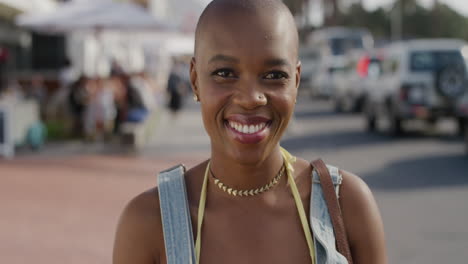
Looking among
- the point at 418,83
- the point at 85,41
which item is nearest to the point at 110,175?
the point at 418,83

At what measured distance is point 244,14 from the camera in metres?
1.88

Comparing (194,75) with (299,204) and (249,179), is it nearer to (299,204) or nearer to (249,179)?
(249,179)

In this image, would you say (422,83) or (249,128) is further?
(422,83)

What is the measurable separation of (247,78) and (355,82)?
21.2 metres

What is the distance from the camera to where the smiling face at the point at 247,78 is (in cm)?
187

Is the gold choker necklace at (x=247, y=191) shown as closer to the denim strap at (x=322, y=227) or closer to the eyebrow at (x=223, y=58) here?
the denim strap at (x=322, y=227)

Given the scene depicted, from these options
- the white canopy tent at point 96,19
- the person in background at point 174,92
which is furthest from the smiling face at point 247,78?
the person in background at point 174,92

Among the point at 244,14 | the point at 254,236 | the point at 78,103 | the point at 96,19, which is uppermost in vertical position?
the point at 96,19

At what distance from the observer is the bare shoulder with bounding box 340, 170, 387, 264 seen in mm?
1911

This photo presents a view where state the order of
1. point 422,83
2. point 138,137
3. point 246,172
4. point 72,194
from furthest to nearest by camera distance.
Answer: point 422,83
point 138,137
point 72,194
point 246,172

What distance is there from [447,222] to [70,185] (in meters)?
4.81

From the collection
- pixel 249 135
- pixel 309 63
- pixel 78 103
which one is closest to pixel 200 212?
pixel 249 135

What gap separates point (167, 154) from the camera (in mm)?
13445

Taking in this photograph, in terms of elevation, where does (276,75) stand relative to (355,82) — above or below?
above
